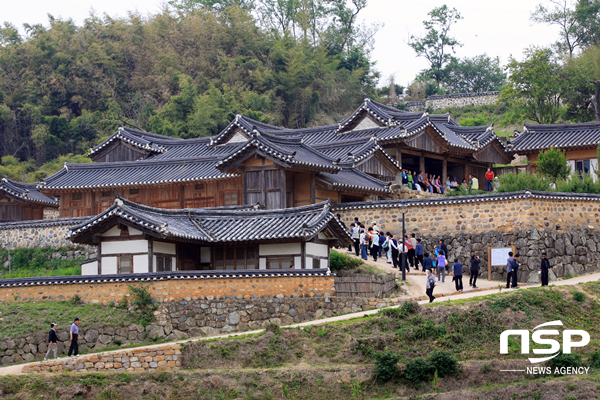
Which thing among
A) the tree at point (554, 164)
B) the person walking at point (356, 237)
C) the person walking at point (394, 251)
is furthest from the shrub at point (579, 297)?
the tree at point (554, 164)

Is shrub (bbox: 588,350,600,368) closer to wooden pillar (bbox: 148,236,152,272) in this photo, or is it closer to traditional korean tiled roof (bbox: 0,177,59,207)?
wooden pillar (bbox: 148,236,152,272)

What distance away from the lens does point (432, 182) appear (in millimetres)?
44688

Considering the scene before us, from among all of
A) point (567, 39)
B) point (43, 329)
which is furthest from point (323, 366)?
point (567, 39)

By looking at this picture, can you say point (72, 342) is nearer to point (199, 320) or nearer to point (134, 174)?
point (199, 320)

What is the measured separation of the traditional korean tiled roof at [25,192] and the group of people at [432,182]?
69.6 ft

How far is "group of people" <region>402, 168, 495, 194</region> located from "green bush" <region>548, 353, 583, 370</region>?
22.2 metres

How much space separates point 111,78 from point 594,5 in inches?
1812


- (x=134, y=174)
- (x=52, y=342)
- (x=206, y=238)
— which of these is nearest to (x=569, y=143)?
(x=206, y=238)

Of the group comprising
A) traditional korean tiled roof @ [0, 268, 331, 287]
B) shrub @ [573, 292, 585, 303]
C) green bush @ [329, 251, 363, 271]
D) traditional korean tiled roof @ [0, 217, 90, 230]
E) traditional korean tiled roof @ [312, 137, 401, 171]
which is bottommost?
shrub @ [573, 292, 585, 303]

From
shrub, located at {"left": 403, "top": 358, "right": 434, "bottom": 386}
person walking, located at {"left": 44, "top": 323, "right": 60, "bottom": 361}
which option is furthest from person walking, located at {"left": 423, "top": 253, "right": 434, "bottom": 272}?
person walking, located at {"left": 44, "top": 323, "right": 60, "bottom": 361}

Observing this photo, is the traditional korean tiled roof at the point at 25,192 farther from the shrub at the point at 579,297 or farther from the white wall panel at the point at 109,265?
the shrub at the point at 579,297

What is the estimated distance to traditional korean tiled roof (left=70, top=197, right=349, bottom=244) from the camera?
2700 cm

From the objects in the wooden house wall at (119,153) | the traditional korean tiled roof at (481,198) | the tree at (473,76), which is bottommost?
the traditional korean tiled roof at (481,198)

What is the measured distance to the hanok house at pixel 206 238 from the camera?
27.3 meters
